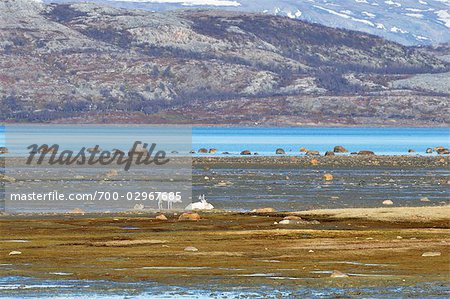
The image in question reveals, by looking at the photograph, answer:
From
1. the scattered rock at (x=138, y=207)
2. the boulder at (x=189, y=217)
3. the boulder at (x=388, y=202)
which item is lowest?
the boulder at (x=388, y=202)

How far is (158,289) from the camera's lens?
2311 centimetres

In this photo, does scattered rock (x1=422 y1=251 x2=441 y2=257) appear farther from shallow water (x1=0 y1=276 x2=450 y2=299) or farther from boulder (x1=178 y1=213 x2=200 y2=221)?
boulder (x1=178 y1=213 x2=200 y2=221)

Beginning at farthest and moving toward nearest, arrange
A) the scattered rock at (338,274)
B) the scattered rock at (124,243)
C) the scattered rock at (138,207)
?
1. the scattered rock at (138,207)
2. the scattered rock at (124,243)
3. the scattered rock at (338,274)

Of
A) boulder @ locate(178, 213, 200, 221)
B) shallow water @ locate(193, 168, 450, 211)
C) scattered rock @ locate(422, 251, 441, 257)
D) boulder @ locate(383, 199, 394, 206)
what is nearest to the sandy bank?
boulder @ locate(178, 213, 200, 221)

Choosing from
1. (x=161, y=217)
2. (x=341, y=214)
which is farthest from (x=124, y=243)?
(x=341, y=214)

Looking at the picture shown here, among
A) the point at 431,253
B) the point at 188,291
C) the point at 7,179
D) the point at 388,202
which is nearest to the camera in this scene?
the point at 188,291

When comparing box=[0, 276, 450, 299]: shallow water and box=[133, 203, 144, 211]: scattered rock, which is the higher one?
box=[0, 276, 450, 299]: shallow water

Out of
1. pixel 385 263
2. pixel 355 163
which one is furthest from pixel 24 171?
pixel 385 263

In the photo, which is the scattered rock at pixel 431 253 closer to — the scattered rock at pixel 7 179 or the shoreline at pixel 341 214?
the shoreline at pixel 341 214

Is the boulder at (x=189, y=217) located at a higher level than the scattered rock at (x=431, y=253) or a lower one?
lower

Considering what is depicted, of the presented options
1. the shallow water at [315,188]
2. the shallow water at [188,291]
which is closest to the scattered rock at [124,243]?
the shallow water at [188,291]

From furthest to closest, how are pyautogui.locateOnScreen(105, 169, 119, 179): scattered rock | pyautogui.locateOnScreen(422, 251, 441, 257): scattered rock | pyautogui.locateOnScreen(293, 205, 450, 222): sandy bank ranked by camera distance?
pyautogui.locateOnScreen(105, 169, 119, 179): scattered rock → pyautogui.locateOnScreen(293, 205, 450, 222): sandy bank → pyautogui.locateOnScreen(422, 251, 441, 257): scattered rock

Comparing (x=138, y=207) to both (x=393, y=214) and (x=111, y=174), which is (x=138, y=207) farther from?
(x=111, y=174)

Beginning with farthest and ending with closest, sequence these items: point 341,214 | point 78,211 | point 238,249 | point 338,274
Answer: point 78,211 → point 341,214 → point 238,249 → point 338,274
